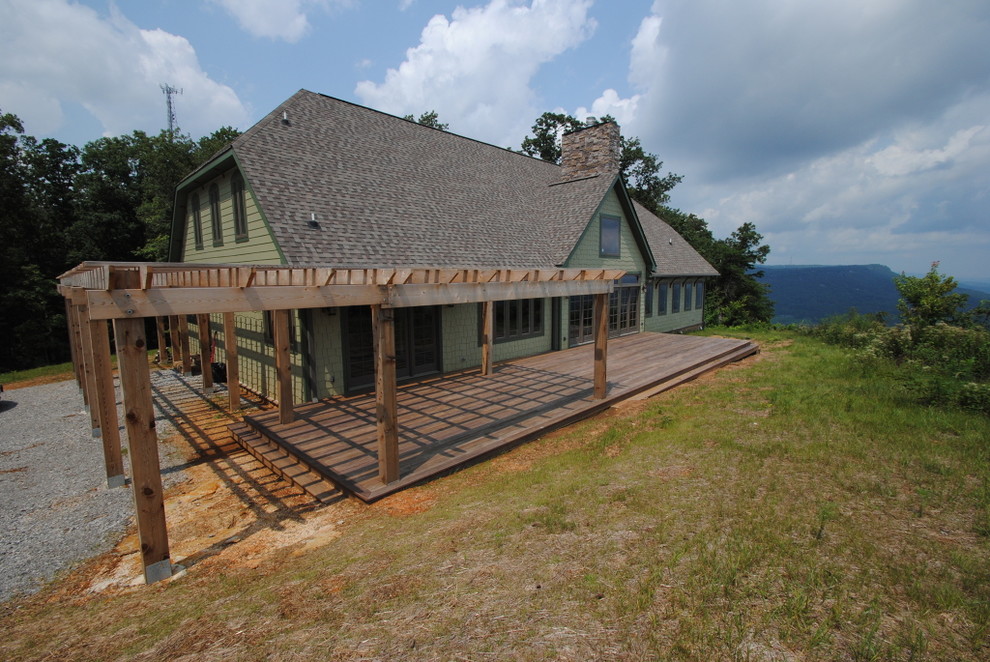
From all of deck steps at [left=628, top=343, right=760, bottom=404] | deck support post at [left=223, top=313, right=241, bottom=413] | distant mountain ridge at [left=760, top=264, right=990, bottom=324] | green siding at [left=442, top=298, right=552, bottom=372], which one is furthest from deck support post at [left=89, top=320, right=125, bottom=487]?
distant mountain ridge at [left=760, top=264, right=990, bottom=324]

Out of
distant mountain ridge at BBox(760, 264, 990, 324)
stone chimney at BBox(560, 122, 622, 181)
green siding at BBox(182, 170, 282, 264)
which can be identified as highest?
stone chimney at BBox(560, 122, 622, 181)

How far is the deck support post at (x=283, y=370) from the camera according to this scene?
750 centimetres

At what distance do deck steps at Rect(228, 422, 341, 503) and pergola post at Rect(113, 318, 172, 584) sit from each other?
1743mm

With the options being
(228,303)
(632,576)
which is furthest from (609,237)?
(632,576)

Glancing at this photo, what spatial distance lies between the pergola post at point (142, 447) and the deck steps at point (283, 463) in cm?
174

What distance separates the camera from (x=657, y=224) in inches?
954

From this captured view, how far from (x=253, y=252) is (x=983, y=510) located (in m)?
12.3

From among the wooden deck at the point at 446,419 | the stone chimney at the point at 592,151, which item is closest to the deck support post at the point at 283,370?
the wooden deck at the point at 446,419

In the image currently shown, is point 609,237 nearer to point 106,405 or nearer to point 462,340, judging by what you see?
point 462,340

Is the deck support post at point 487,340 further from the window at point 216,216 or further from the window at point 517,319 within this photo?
the window at point 216,216

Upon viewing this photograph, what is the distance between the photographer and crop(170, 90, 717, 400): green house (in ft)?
30.0

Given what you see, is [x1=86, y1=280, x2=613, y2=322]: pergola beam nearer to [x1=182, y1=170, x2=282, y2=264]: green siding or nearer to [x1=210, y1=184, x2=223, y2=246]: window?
[x1=182, y1=170, x2=282, y2=264]: green siding

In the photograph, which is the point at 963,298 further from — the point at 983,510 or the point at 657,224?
the point at 657,224

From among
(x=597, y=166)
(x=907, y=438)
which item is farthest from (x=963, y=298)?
(x=597, y=166)
